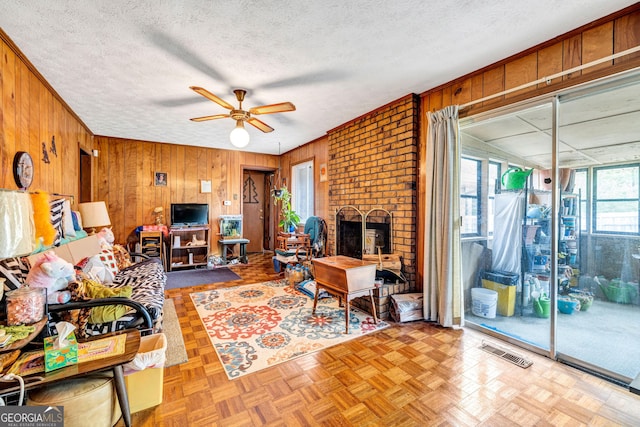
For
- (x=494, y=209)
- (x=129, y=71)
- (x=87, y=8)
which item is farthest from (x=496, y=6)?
(x=129, y=71)

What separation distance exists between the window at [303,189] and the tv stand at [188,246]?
6.13ft

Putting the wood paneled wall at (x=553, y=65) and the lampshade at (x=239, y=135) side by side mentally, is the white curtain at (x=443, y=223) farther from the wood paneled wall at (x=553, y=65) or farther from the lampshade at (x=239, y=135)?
the lampshade at (x=239, y=135)

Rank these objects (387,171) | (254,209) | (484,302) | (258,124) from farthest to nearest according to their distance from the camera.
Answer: (254,209) < (387,171) < (258,124) < (484,302)

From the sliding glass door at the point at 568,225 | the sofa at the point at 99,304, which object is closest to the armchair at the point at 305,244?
the sofa at the point at 99,304

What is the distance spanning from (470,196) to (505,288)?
0.97m

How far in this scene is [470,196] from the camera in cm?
291

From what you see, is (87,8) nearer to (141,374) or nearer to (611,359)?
(141,374)

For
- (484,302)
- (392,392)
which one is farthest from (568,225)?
(392,392)

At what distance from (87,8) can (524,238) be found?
378cm

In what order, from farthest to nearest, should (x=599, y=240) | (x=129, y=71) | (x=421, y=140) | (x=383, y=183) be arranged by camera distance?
(x=383, y=183)
(x=421, y=140)
(x=129, y=71)
(x=599, y=240)

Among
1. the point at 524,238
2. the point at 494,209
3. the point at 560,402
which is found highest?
the point at 494,209

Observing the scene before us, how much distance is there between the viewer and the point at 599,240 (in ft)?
7.23

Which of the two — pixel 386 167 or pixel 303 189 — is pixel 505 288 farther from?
pixel 303 189

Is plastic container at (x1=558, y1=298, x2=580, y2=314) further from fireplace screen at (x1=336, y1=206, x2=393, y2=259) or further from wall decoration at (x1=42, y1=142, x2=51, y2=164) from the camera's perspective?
wall decoration at (x1=42, y1=142, x2=51, y2=164)
